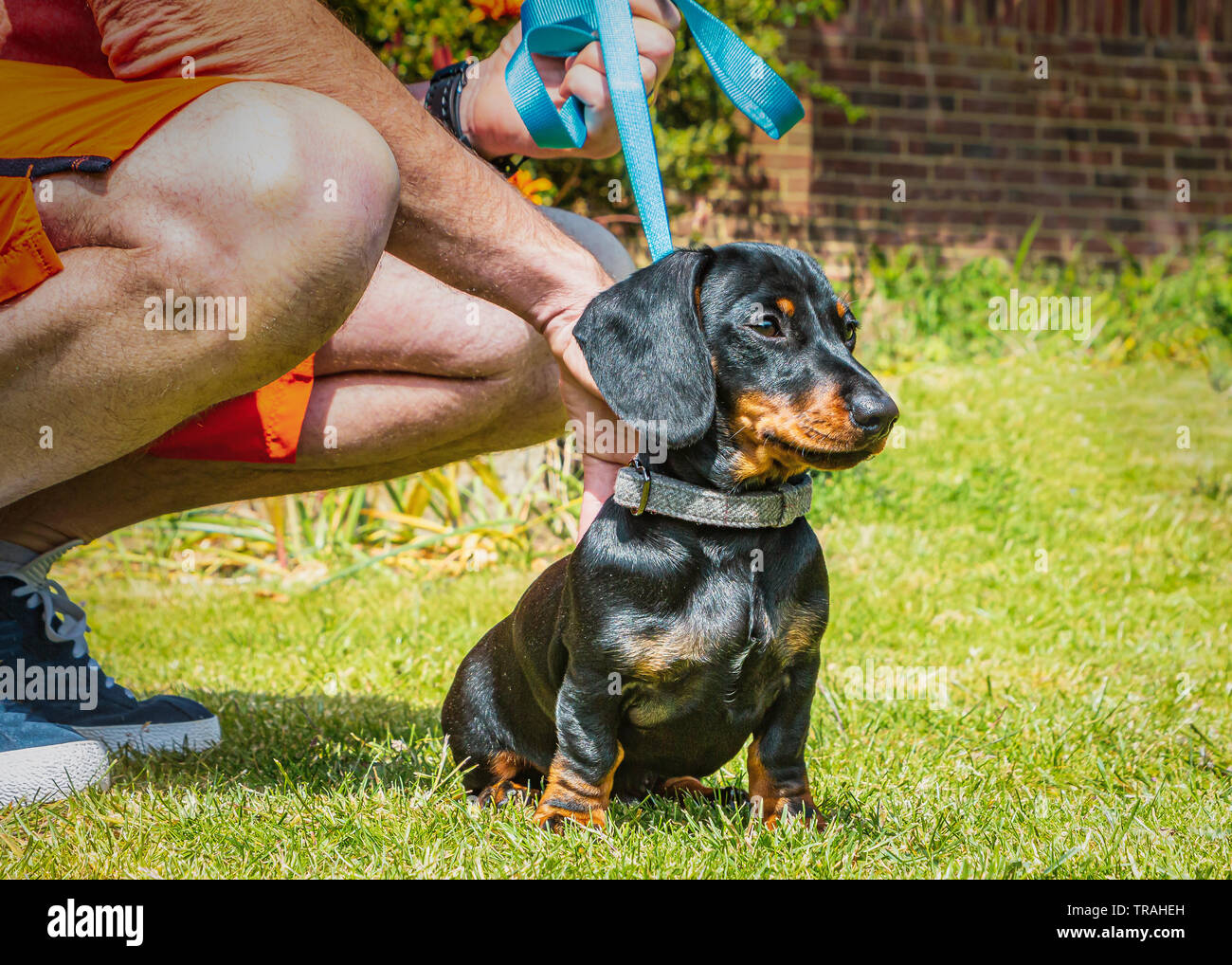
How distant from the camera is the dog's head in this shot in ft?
6.42

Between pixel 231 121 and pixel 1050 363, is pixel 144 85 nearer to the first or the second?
pixel 231 121

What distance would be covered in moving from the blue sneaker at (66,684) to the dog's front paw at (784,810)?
132 cm

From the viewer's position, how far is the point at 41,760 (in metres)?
2.32

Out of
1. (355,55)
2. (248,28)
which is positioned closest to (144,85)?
(248,28)

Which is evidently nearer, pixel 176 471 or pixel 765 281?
pixel 765 281

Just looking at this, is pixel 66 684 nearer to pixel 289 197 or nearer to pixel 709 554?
pixel 289 197

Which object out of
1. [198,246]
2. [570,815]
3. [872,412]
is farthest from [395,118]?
[570,815]

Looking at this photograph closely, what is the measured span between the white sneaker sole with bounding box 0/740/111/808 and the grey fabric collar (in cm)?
123

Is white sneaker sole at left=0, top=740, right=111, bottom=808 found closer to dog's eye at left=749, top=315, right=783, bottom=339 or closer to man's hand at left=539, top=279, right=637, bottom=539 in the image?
man's hand at left=539, top=279, right=637, bottom=539

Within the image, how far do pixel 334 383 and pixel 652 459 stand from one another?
112 cm

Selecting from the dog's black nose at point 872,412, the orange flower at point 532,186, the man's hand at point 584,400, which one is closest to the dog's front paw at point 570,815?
the man's hand at point 584,400

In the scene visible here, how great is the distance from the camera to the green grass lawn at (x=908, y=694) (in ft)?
6.55

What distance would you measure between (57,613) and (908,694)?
2136 millimetres

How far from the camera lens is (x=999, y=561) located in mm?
4773
